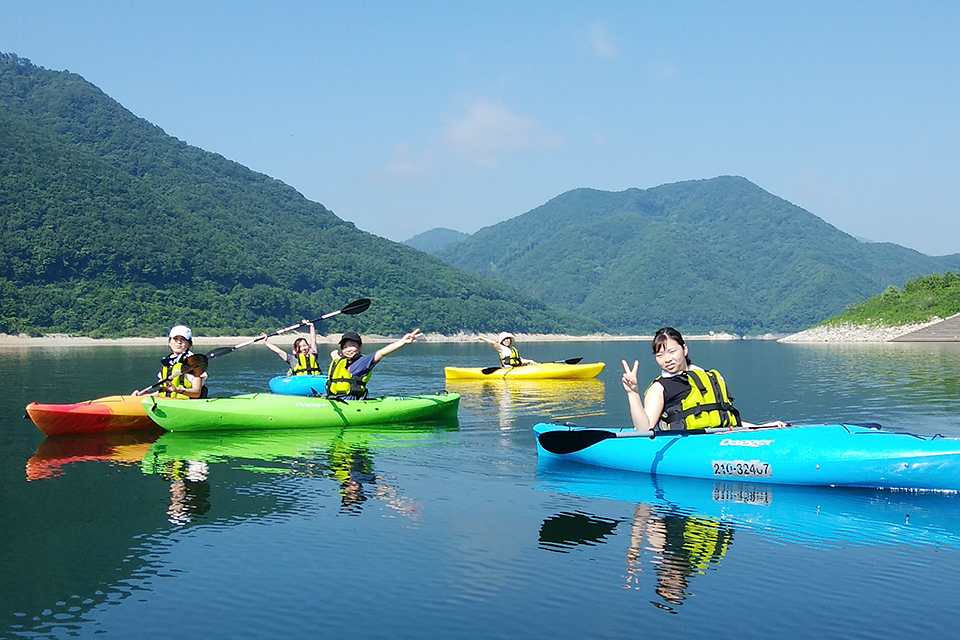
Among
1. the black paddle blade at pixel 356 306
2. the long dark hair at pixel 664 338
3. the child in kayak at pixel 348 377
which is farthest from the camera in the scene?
the black paddle blade at pixel 356 306

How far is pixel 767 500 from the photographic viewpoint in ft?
32.1

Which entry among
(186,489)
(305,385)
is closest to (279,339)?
(305,385)

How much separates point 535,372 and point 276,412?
1483 cm

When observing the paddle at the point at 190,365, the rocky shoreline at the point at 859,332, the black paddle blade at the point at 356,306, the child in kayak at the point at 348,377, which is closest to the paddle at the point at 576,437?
the child in kayak at the point at 348,377

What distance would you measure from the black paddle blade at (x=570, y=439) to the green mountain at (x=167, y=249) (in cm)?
7398

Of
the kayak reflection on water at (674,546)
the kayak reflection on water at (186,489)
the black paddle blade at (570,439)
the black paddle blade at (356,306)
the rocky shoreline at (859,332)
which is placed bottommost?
the kayak reflection on water at (674,546)

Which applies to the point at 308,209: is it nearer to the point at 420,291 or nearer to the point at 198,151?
the point at 198,151

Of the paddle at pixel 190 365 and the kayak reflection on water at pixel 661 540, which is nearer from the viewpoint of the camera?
the kayak reflection on water at pixel 661 540

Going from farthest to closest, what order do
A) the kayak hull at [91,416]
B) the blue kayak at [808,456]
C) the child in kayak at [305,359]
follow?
1. the child in kayak at [305,359]
2. the kayak hull at [91,416]
3. the blue kayak at [808,456]

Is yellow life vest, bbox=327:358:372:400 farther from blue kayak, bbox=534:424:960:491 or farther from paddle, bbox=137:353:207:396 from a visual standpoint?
blue kayak, bbox=534:424:960:491

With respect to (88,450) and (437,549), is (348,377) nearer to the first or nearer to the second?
(88,450)

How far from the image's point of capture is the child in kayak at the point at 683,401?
32.8ft

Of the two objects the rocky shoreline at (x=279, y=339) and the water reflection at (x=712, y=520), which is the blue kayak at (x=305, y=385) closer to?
the water reflection at (x=712, y=520)

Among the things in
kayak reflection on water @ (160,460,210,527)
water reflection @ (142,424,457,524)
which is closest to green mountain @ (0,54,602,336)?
water reflection @ (142,424,457,524)
